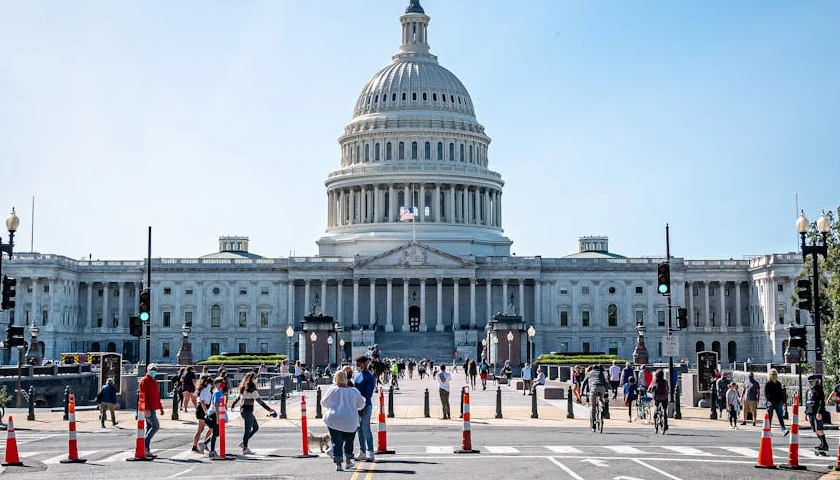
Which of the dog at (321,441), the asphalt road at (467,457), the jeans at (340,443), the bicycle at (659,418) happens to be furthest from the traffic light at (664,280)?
the jeans at (340,443)

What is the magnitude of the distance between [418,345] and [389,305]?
1115cm

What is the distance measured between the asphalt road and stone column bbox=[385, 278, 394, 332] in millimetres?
97464

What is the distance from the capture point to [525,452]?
33.2m

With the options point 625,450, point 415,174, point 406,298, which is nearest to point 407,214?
point 406,298

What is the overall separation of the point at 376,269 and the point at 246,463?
113 metres

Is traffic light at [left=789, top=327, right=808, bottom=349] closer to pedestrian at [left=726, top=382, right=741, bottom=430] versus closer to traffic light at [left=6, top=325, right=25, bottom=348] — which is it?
pedestrian at [left=726, top=382, right=741, bottom=430]

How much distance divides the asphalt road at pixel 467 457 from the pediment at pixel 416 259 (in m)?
101

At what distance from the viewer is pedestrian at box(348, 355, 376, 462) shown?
29922 mm

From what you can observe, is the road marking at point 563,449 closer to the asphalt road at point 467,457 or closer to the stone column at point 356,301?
the asphalt road at point 467,457

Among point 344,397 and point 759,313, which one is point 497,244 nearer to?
point 759,313

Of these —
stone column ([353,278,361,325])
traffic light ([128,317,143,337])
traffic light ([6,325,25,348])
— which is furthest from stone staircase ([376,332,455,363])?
traffic light ([6,325,25,348])

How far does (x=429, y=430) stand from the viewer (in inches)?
1671

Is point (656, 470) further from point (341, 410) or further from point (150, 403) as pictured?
point (150, 403)

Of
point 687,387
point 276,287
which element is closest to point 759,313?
point 276,287
